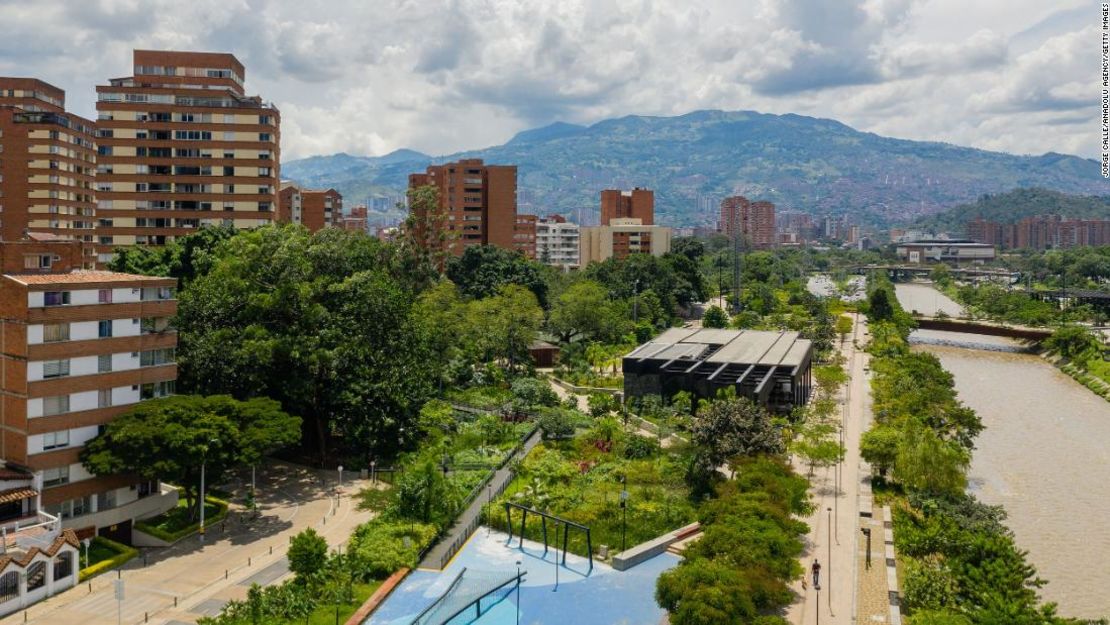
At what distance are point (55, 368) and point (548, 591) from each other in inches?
562

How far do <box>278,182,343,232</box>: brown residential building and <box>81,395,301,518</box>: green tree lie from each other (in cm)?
6588

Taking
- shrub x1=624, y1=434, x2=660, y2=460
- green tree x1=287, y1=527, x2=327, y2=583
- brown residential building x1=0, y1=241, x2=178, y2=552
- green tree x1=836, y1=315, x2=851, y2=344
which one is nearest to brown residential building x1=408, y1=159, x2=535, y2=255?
green tree x1=836, y1=315, x2=851, y2=344

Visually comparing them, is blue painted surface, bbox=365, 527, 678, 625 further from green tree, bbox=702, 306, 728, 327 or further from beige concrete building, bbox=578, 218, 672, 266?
beige concrete building, bbox=578, 218, 672, 266

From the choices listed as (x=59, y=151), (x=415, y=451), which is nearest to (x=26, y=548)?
(x=415, y=451)

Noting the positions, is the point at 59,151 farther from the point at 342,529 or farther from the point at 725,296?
the point at 725,296

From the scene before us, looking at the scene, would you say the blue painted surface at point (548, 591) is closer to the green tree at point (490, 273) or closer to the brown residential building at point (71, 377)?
the brown residential building at point (71, 377)

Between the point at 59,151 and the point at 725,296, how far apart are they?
6859 centimetres

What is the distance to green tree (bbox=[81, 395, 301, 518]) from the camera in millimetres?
24000

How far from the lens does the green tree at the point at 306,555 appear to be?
20.3 m

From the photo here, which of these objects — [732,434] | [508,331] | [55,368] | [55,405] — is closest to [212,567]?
[55,405]

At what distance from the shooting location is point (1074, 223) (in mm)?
194250

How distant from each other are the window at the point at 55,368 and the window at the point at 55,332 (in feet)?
1.91

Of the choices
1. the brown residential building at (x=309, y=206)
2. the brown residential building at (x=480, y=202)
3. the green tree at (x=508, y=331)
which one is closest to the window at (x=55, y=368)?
the green tree at (x=508, y=331)

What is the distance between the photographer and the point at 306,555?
66.8ft
